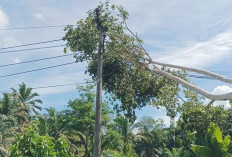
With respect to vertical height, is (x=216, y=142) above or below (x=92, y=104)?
below

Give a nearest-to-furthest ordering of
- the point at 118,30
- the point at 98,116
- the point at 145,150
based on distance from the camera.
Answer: the point at 98,116, the point at 118,30, the point at 145,150

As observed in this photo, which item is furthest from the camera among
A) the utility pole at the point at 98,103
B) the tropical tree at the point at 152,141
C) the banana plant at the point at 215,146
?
the tropical tree at the point at 152,141

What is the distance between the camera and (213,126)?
812 inches

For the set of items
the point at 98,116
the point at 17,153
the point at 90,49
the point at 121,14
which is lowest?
the point at 17,153

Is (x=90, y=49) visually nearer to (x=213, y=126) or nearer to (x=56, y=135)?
(x=213, y=126)

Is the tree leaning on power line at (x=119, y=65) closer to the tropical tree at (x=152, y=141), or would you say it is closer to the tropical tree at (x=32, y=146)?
the tropical tree at (x=32, y=146)

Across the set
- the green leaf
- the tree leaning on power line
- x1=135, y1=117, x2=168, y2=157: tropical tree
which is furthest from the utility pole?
x1=135, y1=117, x2=168, y2=157: tropical tree

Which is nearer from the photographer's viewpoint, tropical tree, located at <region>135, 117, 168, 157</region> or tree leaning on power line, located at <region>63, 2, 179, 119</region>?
tree leaning on power line, located at <region>63, 2, 179, 119</region>

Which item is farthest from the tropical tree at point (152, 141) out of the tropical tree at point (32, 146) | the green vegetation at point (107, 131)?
the tropical tree at point (32, 146)

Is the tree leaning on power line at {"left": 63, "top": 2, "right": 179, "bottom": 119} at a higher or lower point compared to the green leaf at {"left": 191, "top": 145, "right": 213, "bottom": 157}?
higher

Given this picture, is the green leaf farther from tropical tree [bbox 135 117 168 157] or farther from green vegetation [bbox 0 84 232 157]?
tropical tree [bbox 135 117 168 157]

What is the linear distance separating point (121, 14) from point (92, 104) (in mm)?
22163

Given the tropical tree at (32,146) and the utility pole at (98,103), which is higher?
the utility pole at (98,103)

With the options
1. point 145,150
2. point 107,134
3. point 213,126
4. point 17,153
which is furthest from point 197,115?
point 145,150
